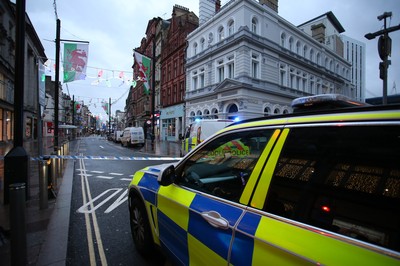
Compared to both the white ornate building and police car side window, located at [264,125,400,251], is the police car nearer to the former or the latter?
police car side window, located at [264,125,400,251]

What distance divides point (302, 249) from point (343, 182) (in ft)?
1.47

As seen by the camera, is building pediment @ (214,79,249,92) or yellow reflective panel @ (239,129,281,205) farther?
building pediment @ (214,79,249,92)

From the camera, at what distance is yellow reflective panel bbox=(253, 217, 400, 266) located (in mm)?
1079

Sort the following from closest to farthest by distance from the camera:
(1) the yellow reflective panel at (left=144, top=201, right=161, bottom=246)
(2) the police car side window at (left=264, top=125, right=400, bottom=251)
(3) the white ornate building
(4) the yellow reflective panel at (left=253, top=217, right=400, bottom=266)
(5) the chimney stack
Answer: (4) the yellow reflective panel at (left=253, top=217, right=400, bottom=266)
(2) the police car side window at (left=264, top=125, right=400, bottom=251)
(1) the yellow reflective panel at (left=144, top=201, right=161, bottom=246)
(3) the white ornate building
(5) the chimney stack

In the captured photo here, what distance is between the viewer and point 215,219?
1749 millimetres

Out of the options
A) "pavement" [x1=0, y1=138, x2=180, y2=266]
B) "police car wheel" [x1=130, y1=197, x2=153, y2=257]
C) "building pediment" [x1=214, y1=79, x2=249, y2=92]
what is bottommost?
"pavement" [x1=0, y1=138, x2=180, y2=266]

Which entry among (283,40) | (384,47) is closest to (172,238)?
(384,47)

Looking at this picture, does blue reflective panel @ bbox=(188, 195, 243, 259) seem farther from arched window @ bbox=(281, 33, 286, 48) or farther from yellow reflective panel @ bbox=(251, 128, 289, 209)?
arched window @ bbox=(281, 33, 286, 48)

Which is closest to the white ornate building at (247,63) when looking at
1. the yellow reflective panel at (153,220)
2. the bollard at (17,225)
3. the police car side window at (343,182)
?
the yellow reflective panel at (153,220)

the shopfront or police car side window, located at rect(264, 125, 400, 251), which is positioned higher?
the shopfront

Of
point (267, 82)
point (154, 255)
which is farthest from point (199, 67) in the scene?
point (154, 255)

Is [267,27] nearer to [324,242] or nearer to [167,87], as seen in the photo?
[167,87]

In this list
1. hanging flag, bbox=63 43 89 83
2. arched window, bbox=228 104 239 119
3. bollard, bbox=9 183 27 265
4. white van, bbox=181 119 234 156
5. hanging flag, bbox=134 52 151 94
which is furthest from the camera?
arched window, bbox=228 104 239 119

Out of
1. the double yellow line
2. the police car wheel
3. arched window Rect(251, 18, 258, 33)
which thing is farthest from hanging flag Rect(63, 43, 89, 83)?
arched window Rect(251, 18, 258, 33)
